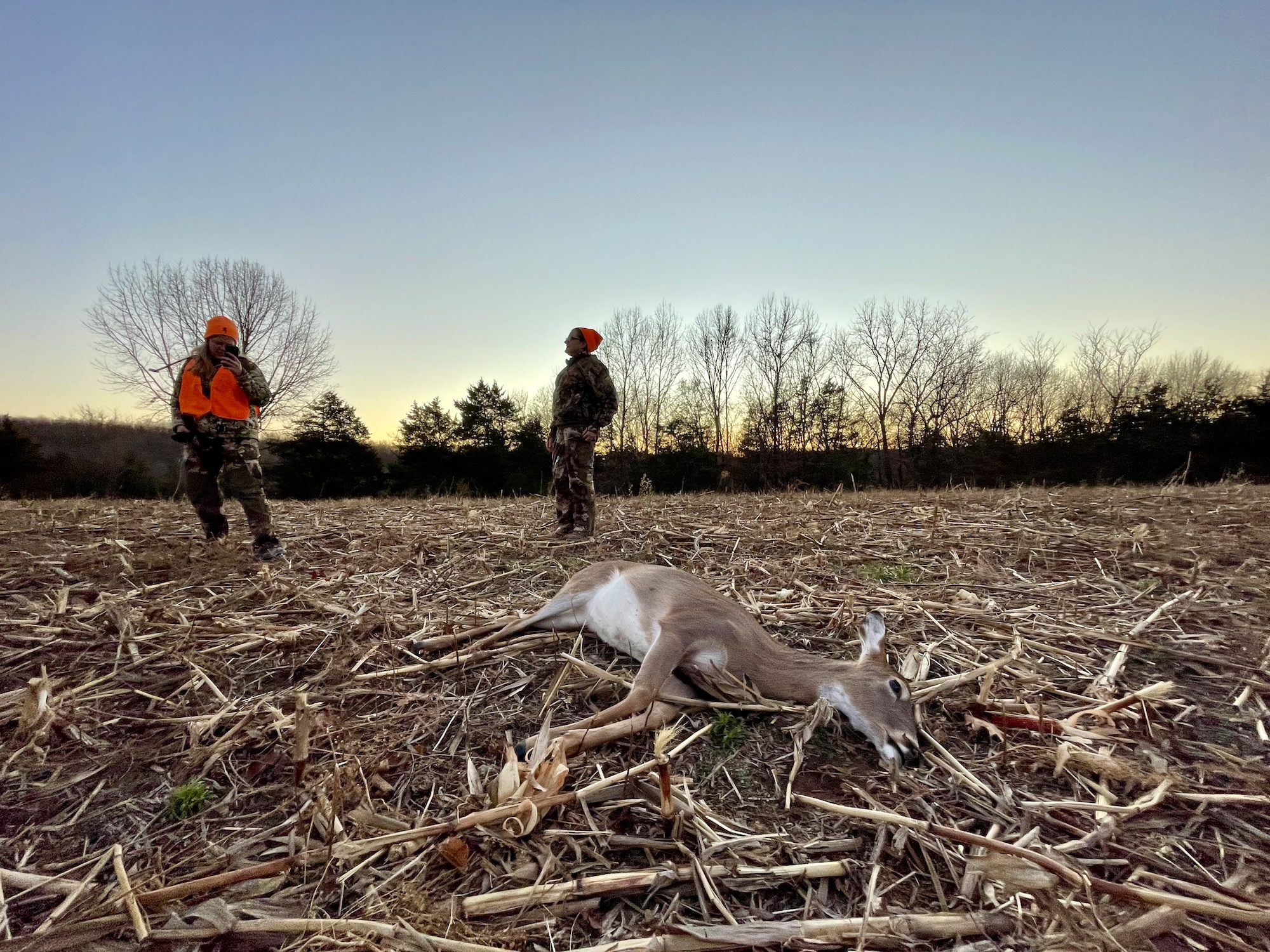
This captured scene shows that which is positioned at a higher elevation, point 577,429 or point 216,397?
point 216,397

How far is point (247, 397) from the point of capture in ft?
19.9

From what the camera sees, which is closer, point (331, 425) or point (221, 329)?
point (221, 329)

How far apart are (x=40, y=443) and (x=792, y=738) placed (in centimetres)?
2977

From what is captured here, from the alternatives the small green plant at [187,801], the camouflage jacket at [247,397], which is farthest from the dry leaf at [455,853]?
the camouflage jacket at [247,397]

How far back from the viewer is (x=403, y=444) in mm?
27062

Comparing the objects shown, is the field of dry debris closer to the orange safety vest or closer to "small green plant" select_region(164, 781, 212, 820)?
"small green plant" select_region(164, 781, 212, 820)

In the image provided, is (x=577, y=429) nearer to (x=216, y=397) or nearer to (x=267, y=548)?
(x=267, y=548)

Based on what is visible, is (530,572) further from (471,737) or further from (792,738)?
(792,738)

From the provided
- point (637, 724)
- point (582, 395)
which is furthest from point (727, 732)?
point (582, 395)

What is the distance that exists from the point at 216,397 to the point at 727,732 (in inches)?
227

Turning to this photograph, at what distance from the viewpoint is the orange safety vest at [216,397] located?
575 cm

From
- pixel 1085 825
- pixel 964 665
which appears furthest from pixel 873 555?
pixel 1085 825

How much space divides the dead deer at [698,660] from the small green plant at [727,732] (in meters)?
0.21

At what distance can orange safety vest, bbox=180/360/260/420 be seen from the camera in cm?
575
